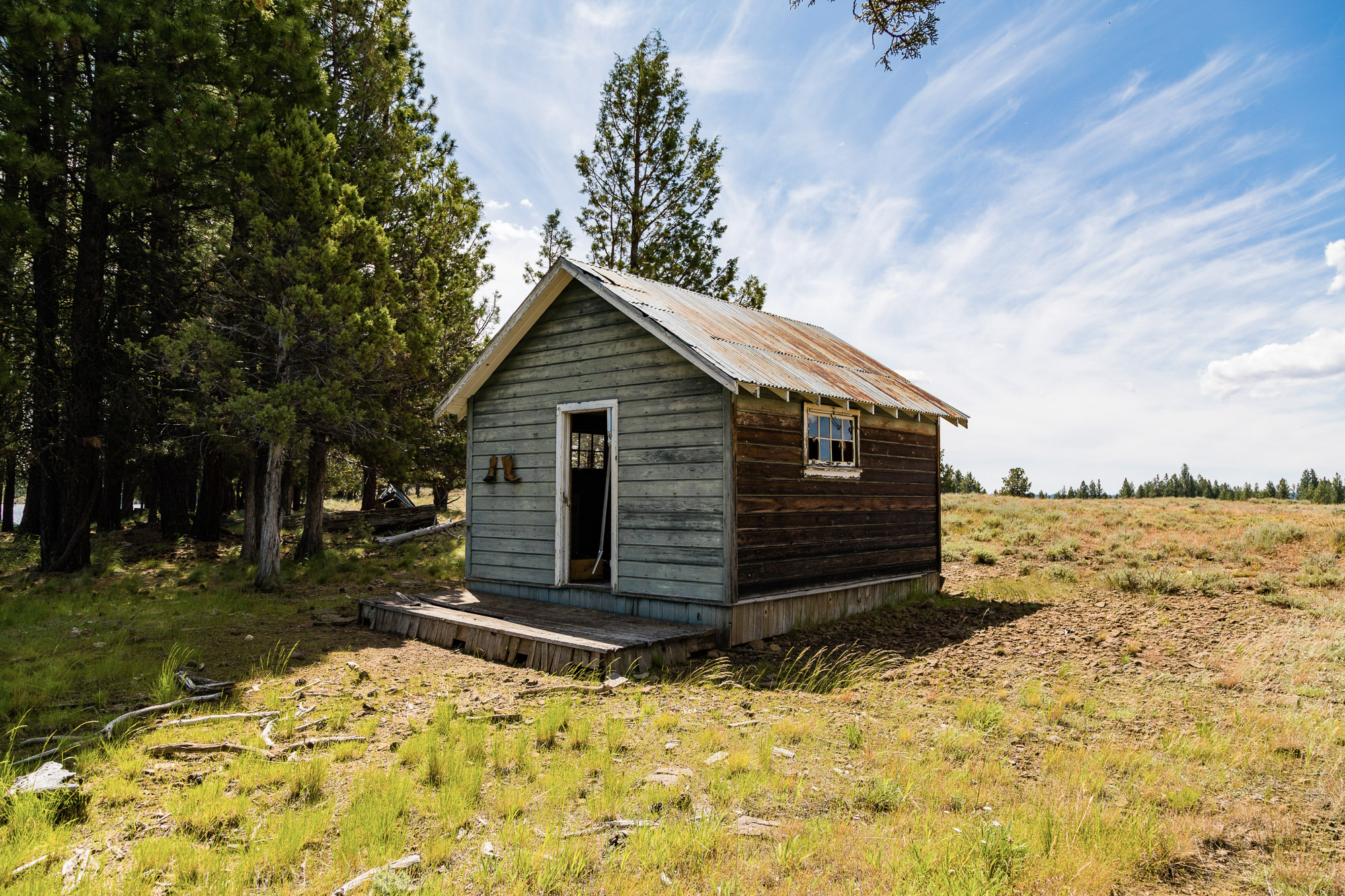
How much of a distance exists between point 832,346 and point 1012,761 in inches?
392

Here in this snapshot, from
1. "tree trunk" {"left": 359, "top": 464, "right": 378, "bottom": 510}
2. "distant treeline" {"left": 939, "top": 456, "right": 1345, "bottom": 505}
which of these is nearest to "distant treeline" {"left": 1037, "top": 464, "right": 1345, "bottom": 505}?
"distant treeline" {"left": 939, "top": 456, "right": 1345, "bottom": 505}

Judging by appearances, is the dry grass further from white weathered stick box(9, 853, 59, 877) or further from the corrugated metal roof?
the corrugated metal roof

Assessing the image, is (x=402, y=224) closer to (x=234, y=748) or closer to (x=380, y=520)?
(x=380, y=520)

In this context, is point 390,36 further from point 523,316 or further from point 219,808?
point 219,808

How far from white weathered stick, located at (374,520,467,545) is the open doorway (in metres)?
7.04

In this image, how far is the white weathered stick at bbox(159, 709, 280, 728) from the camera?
18.9 feet

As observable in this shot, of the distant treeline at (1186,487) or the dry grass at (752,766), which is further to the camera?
the distant treeline at (1186,487)

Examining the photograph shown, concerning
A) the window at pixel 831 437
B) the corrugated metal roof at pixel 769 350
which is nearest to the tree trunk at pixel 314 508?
the corrugated metal roof at pixel 769 350

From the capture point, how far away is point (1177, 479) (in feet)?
313

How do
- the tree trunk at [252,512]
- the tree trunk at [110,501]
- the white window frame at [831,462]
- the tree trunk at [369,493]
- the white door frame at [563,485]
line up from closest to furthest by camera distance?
the white window frame at [831,462] → the white door frame at [563,485] → the tree trunk at [252,512] → the tree trunk at [110,501] → the tree trunk at [369,493]

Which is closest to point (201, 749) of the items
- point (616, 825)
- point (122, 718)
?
point (122, 718)

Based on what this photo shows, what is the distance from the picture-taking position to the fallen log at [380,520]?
21.2 meters

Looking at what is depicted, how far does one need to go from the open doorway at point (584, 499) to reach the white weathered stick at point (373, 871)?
677 cm

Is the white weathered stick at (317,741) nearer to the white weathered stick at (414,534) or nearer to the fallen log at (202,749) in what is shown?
the fallen log at (202,749)
